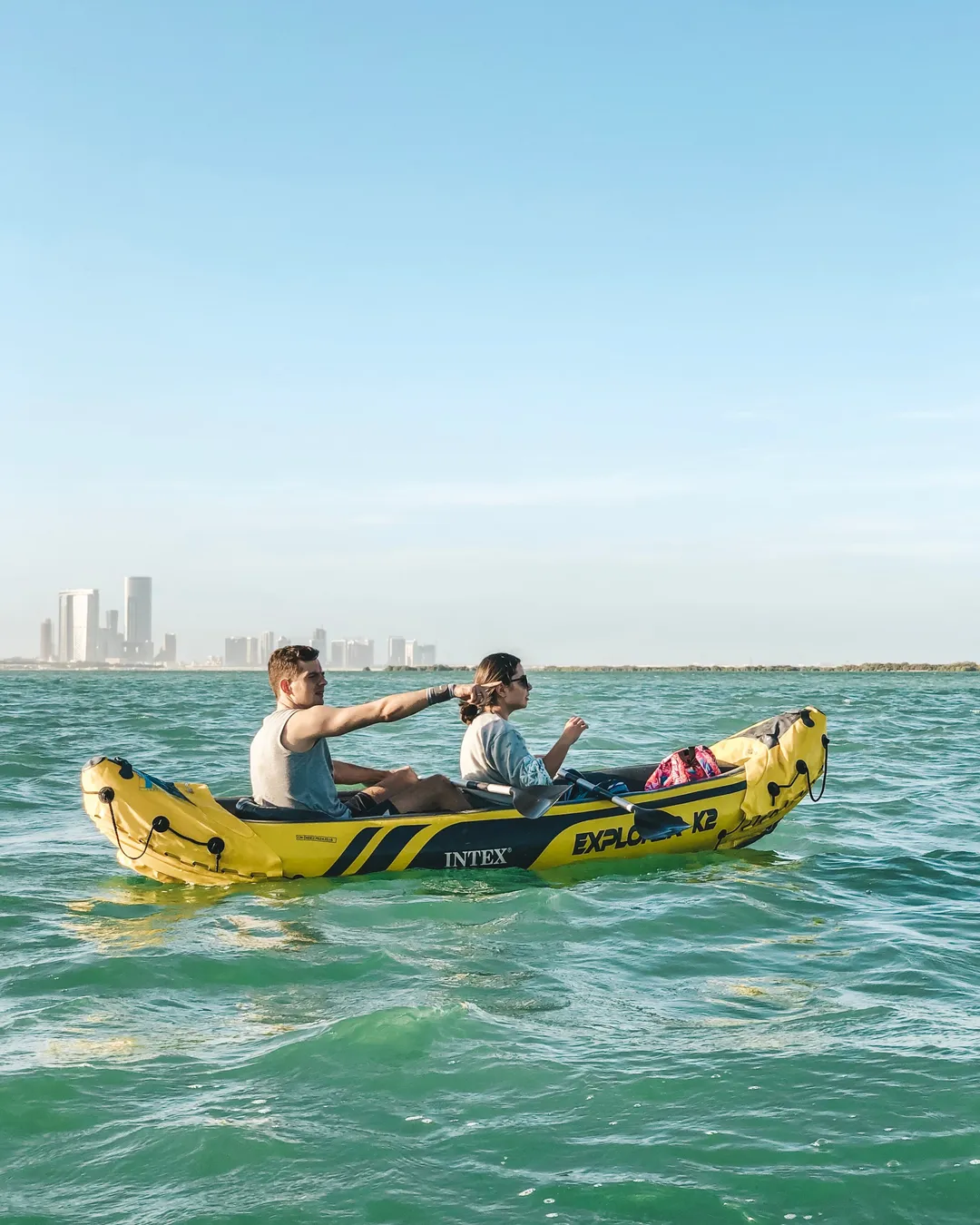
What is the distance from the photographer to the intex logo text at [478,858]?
905cm

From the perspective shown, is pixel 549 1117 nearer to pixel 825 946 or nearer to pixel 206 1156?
pixel 206 1156

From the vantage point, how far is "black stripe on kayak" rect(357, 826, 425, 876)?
878cm

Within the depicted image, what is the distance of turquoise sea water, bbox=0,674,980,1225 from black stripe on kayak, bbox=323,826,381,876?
25cm

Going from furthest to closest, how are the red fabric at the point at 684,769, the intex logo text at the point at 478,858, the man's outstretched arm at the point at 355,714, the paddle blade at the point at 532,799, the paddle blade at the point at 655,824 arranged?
the red fabric at the point at 684,769
the paddle blade at the point at 655,824
the paddle blade at the point at 532,799
the intex logo text at the point at 478,858
the man's outstretched arm at the point at 355,714

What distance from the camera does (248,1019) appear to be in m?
5.38

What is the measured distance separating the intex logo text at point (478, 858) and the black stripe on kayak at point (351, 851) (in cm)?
69

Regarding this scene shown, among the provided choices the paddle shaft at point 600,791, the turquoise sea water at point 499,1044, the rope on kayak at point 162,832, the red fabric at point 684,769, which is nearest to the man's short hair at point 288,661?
the rope on kayak at point 162,832

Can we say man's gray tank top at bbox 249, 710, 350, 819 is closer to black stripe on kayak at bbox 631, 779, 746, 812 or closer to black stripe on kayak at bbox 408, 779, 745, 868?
black stripe on kayak at bbox 408, 779, 745, 868

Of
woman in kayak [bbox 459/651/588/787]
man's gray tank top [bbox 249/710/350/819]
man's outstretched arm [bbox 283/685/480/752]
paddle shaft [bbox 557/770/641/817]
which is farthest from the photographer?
paddle shaft [bbox 557/770/641/817]

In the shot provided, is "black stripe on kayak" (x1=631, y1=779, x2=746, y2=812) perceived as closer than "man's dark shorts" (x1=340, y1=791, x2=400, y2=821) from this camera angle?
No

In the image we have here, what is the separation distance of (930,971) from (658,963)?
1.48 metres

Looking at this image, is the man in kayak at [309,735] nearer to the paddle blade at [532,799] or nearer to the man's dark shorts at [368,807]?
the man's dark shorts at [368,807]

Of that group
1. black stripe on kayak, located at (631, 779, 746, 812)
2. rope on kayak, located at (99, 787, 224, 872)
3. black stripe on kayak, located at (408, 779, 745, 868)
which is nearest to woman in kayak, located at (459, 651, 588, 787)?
black stripe on kayak, located at (408, 779, 745, 868)

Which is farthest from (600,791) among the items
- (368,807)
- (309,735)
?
(309,735)
